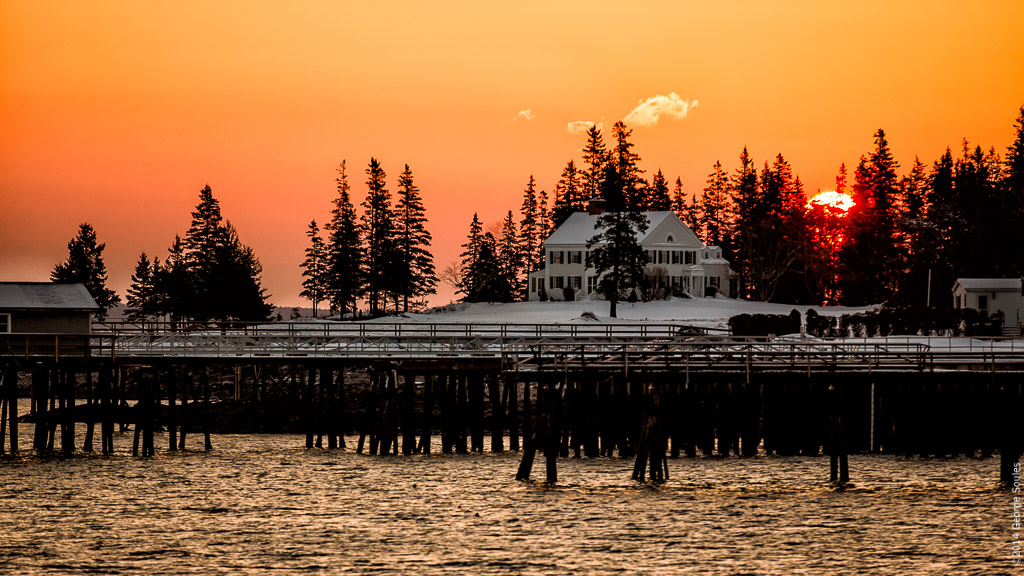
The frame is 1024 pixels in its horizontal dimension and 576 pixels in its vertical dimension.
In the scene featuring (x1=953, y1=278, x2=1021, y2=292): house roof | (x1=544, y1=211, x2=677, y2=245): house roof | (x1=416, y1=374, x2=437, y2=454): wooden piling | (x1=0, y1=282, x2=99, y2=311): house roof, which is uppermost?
(x1=544, y1=211, x2=677, y2=245): house roof

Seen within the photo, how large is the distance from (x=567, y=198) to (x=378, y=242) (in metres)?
27.1

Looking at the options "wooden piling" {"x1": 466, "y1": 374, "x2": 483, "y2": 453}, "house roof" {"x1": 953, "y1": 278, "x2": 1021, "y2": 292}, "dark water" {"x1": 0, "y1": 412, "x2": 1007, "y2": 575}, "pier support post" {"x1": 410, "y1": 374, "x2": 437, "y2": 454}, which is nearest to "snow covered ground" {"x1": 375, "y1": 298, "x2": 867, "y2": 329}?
"house roof" {"x1": 953, "y1": 278, "x2": 1021, "y2": 292}

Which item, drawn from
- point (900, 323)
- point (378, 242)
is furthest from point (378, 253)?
point (900, 323)

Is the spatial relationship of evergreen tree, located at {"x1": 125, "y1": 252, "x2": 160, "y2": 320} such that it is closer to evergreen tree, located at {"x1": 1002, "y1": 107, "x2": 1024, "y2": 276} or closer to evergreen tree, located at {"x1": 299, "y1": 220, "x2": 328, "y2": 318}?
evergreen tree, located at {"x1": 299, "y1": 220, "x2": 328, "y2": 318}

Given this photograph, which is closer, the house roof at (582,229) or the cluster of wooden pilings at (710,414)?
the cluster of wooden pilings at (710,414)

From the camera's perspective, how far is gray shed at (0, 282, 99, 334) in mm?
43875

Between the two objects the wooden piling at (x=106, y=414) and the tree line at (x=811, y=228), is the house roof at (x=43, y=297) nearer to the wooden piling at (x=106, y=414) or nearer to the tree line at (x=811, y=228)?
the wooden piling at (x=106, y=414)

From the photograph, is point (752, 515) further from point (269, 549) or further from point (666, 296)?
point (666, 296)

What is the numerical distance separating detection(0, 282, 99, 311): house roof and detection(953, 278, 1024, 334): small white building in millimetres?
56838

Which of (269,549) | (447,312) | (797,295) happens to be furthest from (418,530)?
(797,295)

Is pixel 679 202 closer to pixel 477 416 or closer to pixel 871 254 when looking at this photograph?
pixel 871 254

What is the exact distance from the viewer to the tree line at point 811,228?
97.0 meters

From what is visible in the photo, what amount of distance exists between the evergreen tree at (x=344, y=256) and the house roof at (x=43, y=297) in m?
63.7

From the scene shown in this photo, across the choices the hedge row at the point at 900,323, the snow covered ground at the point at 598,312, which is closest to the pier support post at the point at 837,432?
the hedge row at the point at 900,323
